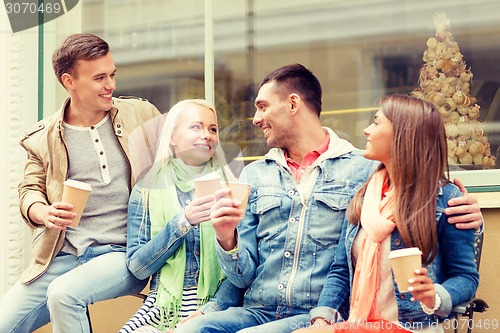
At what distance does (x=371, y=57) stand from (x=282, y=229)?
1.54 m

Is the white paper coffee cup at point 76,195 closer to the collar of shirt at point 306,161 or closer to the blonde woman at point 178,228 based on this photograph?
the blonde woman at point 178,228

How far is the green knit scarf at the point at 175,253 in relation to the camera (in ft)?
12.5

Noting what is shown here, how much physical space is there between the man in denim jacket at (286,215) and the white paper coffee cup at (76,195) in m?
0.64

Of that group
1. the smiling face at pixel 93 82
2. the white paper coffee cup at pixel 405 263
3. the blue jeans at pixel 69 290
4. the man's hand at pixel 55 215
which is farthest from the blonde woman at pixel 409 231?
the smiling face at pixel 93 82

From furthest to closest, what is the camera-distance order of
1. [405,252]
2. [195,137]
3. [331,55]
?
[331,55], [195,137], [405,252]

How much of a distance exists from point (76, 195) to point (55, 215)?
0.59 feet

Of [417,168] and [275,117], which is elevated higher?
[275,117]

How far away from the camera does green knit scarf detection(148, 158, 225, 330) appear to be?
381 cm

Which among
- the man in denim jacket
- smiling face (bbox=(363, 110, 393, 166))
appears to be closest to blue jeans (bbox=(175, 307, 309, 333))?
the man in denim jacket

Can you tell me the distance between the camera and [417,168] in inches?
127

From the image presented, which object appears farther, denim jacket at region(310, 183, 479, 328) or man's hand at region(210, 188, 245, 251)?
man's hand at region(210, 188, 245, 251)

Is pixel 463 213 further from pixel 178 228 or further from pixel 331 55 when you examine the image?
pixel 331 55

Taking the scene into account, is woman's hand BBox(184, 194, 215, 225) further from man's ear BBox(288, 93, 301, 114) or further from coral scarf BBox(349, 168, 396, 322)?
coral scarf BBox(349, 168, 396, 322)

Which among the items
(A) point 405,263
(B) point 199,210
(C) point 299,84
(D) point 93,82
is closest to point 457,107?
(C) point 299,84
